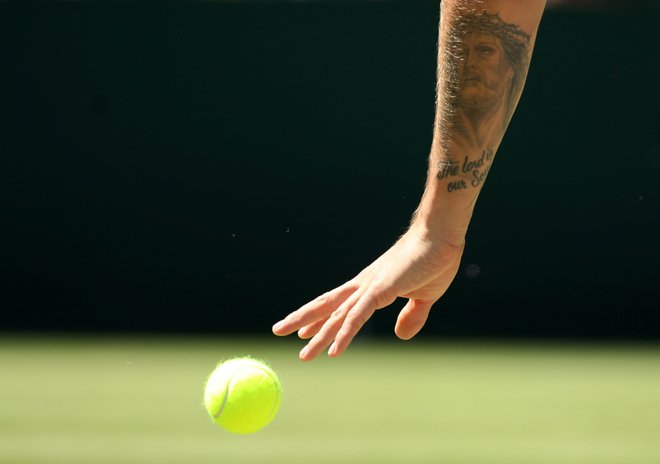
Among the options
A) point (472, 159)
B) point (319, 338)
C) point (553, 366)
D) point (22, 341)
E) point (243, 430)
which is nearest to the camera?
point (319, 338)

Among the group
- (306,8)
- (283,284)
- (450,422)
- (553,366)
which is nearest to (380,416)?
(450,422)

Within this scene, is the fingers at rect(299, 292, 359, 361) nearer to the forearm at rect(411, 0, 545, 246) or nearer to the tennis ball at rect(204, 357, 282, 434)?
the forearm at rect(411, 0, 545, 246)

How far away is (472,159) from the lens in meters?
3.17

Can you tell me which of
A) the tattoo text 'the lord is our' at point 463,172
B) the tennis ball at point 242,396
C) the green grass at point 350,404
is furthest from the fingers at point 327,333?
the green grass at point 350,404

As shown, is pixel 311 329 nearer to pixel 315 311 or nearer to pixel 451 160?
pixel 315 311

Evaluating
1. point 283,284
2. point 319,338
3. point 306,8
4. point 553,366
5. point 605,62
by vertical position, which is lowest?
point 319,338

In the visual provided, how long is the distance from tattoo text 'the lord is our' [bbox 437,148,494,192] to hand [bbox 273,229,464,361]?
146 mm

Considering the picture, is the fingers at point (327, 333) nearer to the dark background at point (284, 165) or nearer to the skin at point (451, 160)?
the skin at point (451, 160)

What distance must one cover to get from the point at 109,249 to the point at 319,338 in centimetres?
769

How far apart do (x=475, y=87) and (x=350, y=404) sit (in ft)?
14.3

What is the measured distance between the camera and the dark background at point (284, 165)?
10266mm

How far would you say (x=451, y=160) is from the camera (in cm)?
316

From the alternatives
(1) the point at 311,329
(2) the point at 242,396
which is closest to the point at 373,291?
(1) the point at 311,329

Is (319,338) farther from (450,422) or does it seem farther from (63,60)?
(63,60)
